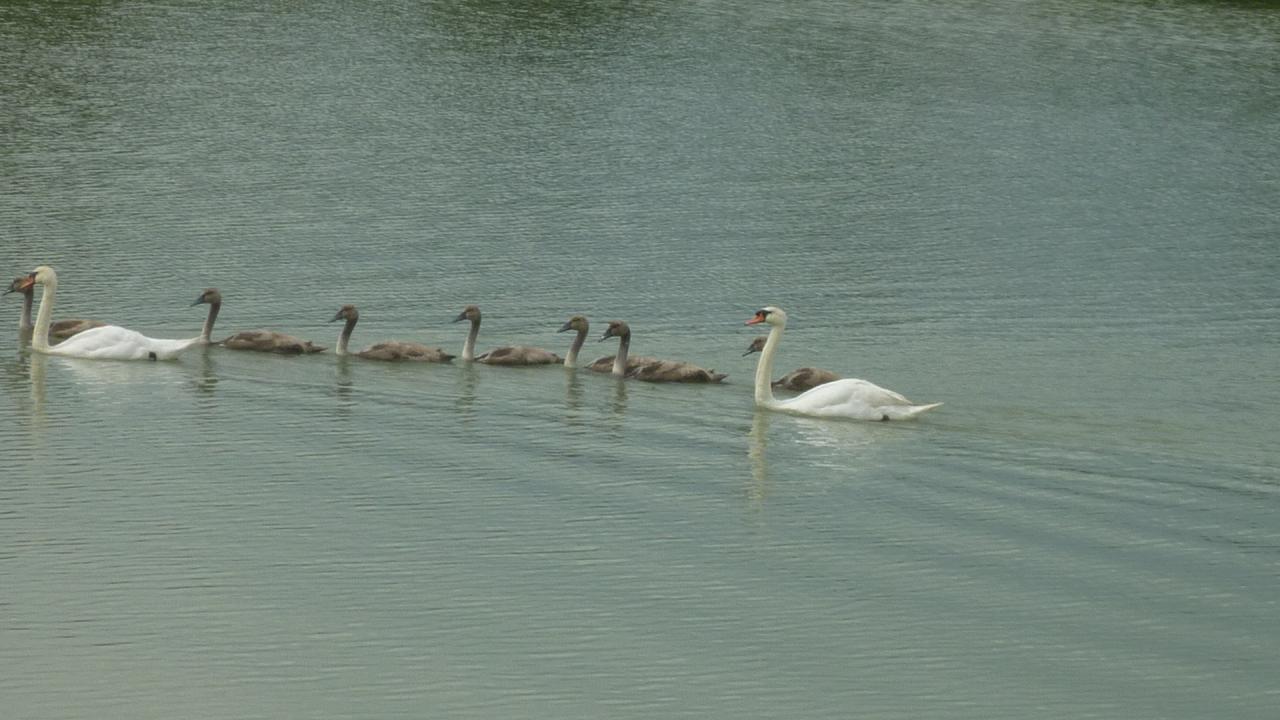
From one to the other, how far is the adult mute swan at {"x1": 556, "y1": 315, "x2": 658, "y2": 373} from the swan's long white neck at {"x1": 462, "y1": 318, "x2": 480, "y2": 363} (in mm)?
954

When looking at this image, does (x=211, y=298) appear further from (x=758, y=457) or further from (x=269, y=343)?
(x=758, y=457)

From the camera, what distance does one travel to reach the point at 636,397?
803 inches

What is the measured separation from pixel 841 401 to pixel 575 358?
367 centimetres

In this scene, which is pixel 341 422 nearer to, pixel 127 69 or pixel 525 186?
pixel 525 186

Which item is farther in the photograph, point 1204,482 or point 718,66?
point 718,66

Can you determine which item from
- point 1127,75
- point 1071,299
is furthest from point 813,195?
point 1127,75

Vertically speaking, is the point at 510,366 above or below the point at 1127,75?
below

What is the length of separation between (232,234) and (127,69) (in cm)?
1480

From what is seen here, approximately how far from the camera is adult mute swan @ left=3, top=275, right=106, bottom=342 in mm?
22438

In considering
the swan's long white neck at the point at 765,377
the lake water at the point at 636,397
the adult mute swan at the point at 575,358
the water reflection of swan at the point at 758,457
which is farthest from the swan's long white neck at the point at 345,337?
the water reflection of swan at the point at 758,457

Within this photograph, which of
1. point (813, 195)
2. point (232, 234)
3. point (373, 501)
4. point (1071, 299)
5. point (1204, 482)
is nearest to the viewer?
point (373, 501)

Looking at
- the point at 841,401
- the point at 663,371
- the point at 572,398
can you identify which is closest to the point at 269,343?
the point at 572,398

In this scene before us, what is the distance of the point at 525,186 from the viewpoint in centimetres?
3312

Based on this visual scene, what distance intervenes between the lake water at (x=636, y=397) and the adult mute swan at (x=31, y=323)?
1.10ft
